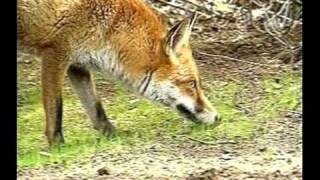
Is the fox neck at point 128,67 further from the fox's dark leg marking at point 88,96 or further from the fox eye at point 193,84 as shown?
the fox eye at point 193,84

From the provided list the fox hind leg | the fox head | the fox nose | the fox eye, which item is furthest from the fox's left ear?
the fox hind leg

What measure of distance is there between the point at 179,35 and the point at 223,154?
0.54 metres

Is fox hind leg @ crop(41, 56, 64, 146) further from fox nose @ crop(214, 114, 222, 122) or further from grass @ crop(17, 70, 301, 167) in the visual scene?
fox nose @ crop(214, 114, 222, 122)

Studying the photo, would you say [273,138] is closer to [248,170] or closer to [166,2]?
[248,170]

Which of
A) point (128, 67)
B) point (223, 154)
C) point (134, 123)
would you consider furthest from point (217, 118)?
point (128, 67)

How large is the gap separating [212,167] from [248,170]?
144mm

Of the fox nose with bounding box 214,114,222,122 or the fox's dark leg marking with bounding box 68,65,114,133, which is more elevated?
the fox's dark leg marking with bounding box 68,65,114,133

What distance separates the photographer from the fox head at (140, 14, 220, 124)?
4.37m

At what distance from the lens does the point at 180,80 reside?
446cm

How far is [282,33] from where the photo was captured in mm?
4367

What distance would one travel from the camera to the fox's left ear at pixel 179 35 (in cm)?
436

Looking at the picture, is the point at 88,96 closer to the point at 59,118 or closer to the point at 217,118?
the point at 59,118

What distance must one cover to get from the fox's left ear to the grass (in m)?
0.22

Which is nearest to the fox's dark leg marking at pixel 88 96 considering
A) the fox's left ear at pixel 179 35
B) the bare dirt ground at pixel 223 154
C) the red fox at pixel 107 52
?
the red fox at pixel 107 52
